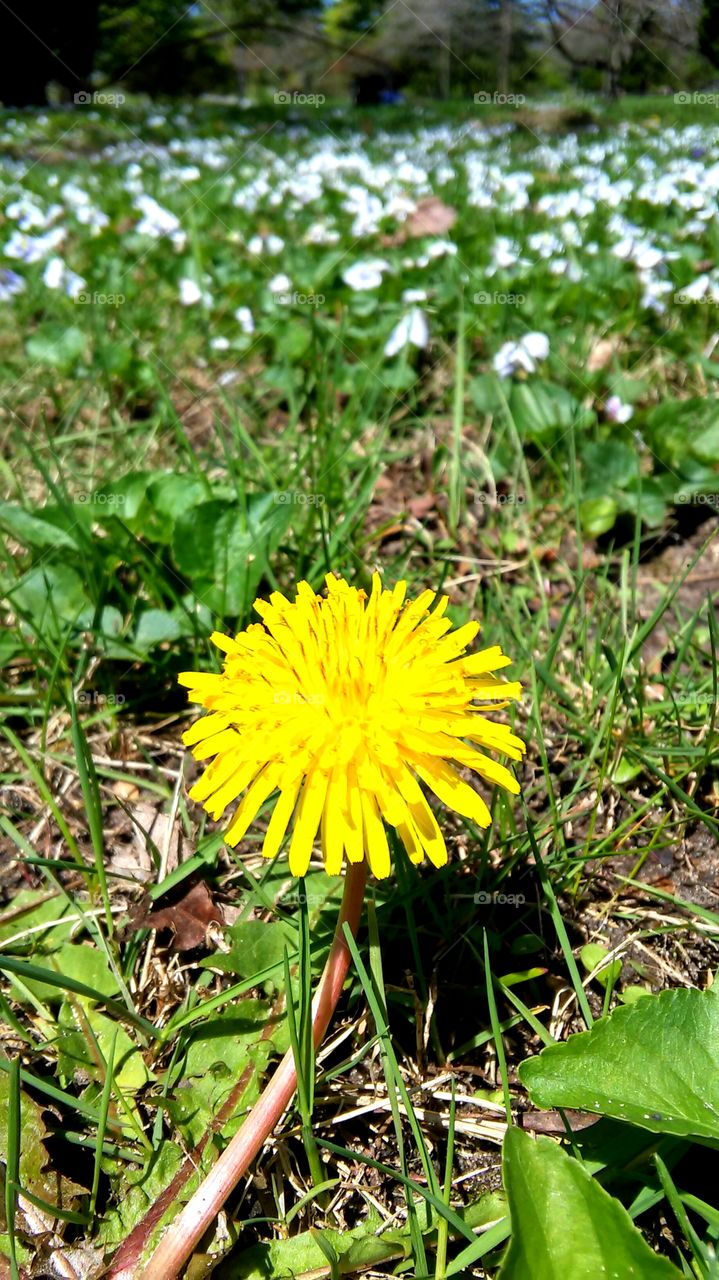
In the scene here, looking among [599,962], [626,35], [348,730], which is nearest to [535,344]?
[599,962]

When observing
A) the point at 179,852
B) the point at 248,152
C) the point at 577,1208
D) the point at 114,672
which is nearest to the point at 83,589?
the point at 114,672

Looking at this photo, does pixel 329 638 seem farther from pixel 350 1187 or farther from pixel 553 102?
pixel 553 102

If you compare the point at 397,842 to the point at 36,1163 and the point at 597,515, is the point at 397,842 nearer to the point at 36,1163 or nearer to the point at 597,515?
the point at 36,1163

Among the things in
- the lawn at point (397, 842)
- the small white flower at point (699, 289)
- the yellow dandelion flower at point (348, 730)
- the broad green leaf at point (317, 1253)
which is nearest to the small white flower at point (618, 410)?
the lawn at point (397, 842)

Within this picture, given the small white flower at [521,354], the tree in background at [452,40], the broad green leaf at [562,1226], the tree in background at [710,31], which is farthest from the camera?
the tree in background at [452,40]

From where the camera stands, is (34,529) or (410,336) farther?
(410,336)

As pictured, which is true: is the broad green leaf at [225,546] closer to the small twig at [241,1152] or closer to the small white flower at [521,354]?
the small twig at [241,1152]
